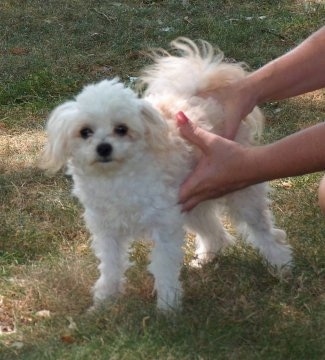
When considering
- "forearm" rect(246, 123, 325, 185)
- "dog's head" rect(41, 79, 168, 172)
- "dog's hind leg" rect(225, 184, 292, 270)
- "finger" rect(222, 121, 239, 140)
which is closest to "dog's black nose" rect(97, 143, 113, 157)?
"dog's head" rect(41, 79, 168, 172)

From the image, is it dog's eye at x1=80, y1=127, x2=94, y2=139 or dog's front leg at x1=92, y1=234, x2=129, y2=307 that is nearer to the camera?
dog's eye at x1=80, y1=127, x2=94, y2=139

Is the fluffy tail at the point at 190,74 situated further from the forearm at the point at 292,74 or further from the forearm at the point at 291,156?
the forearm at the point at 291,156

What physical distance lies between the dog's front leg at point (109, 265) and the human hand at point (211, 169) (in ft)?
1.08

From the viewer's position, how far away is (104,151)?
106 inches

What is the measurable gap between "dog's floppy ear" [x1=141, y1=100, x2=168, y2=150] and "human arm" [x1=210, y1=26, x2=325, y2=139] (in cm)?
42

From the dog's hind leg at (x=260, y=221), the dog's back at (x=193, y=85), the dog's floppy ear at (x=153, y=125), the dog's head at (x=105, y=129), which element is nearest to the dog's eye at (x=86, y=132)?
the dog's head at (x=105, y=129)

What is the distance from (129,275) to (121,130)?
0.72 meters

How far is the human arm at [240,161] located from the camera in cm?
273

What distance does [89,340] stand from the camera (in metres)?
2.62

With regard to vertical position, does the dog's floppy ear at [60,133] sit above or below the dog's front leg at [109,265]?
above

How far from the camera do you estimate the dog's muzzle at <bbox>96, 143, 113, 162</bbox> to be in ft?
8.80

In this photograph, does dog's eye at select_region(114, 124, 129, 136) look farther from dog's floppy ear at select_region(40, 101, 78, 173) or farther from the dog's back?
the dog's back

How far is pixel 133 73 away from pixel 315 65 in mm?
2875

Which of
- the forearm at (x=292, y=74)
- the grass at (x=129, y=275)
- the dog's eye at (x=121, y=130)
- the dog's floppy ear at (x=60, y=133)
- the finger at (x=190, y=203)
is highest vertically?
the forearm at (x=292, y=74)
